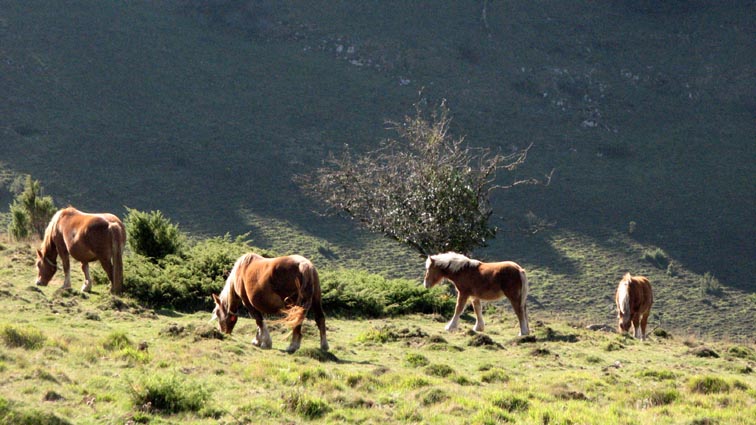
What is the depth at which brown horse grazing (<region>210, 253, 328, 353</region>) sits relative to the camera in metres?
13.8

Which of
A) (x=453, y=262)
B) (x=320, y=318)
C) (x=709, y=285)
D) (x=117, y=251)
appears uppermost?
(x=320, y=318)

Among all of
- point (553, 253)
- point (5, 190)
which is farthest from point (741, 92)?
point (5, 190)

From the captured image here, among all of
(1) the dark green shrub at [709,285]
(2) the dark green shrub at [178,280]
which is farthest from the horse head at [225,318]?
(1) the dark green shrub at [709,285]

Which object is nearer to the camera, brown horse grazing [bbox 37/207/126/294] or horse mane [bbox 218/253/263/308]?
horse mane [bbox 218/253/263/308]

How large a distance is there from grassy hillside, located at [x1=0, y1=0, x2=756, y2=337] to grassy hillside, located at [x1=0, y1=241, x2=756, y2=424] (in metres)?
27.7

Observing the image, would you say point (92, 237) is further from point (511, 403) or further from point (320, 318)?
point (511, 403)

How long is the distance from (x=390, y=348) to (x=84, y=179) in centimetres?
5078

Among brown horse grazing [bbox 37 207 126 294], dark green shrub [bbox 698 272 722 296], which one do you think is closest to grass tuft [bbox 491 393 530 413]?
brown horse grazing [bbox 37 207 126 294]

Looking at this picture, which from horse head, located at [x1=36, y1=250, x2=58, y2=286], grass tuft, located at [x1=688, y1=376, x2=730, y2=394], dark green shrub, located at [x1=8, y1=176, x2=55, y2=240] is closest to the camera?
grass tuft, located at [x1=688, y1=376, x2=730, y2=394]

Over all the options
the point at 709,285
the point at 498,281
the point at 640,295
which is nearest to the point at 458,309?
the point at 498,281

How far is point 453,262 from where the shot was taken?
18.8m

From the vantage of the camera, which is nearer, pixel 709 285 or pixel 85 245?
pixel 85 245

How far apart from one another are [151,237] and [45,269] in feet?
14.1

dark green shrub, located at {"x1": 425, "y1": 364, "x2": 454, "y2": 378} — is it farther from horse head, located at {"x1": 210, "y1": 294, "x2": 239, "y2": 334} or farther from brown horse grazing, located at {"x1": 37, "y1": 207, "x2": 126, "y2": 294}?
brown horse grazing, located at {"x1": 37, "y1": 207, "x2": 126, "y2": 294}
